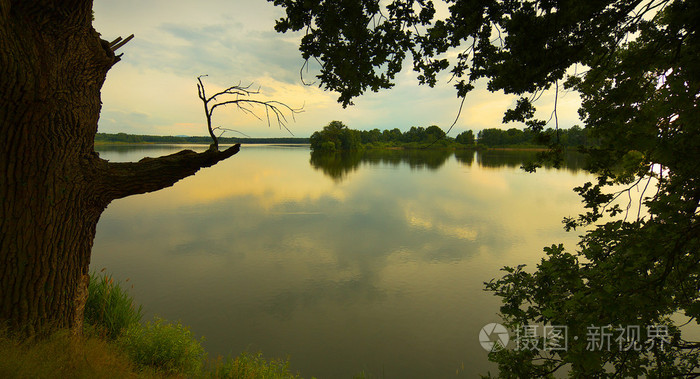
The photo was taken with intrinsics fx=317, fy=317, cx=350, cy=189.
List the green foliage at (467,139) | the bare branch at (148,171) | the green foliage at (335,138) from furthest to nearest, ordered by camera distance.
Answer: the green foliage at (467,139) < the green foliage at (335,138) < the bare branch at (148,171)

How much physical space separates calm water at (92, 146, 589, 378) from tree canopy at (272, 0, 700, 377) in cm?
396

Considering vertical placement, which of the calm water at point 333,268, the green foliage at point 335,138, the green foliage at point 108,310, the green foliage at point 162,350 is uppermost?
the green foliage at point 335,138

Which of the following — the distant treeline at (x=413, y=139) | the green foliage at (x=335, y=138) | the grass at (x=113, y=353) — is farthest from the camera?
the green foliage at (x=335, y=138)

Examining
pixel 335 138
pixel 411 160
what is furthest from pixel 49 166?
pixel 335 138

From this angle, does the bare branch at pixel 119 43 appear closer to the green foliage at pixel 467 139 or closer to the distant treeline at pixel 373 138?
the distant treeline at pixel 373 138

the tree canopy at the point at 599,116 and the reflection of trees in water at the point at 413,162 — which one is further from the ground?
the tree canopy at the point at 599,116

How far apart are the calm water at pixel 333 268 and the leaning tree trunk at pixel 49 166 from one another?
425 cm

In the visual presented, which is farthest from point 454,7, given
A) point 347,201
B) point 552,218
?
point 347,201

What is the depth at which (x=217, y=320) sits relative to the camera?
746 centimetres

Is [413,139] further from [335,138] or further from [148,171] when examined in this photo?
[148,171]

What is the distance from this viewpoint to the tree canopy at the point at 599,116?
1857 millimetres

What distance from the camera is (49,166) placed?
3.00 m

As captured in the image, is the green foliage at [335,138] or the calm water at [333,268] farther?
the green foliage at [335,138]

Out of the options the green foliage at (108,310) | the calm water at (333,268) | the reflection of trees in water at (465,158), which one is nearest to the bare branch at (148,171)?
the green foliage at (108,310)
